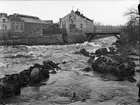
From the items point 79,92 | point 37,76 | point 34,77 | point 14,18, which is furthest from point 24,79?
point 14,18

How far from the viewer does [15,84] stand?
1254cm

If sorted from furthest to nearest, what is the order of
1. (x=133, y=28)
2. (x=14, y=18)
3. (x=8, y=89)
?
1. (x=14, y=18)
2. (x=133, y=28)
3. (x=8, y=89)

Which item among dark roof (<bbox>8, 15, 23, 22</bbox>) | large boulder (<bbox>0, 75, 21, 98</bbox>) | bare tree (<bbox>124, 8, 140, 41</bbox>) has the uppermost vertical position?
dark roof (<bbox>8, 15, 23, 22</bbox>)

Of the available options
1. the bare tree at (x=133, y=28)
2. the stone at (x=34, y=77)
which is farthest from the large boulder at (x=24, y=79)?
the bare tree at (x=133, y=28)

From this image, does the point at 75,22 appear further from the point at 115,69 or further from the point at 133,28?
the point at 115,69

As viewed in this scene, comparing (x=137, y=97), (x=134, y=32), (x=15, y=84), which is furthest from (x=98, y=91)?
(x=134, y=32)

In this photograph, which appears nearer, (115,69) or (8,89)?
(8,89)

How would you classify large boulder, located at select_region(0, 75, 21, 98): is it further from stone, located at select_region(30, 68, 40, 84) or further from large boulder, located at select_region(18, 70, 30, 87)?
stone, located at select_region(30, 68, 40, 84)

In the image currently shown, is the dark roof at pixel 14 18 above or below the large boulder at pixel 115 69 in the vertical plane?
above

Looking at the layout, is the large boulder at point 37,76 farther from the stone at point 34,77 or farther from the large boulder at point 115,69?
the large boulder at point 115,69

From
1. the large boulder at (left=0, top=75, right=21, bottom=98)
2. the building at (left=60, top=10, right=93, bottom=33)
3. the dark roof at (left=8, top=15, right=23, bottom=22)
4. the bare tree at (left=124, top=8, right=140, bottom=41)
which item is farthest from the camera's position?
the dark roof at (left=8, top=15, right=23, bottom=22)

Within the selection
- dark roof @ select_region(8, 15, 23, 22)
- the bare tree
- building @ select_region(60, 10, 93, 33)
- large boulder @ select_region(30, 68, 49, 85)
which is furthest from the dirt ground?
dark roof @ select_region(8, 15, 23, 22)

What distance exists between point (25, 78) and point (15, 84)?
219cm

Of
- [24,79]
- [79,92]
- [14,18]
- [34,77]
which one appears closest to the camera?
[79,92]
